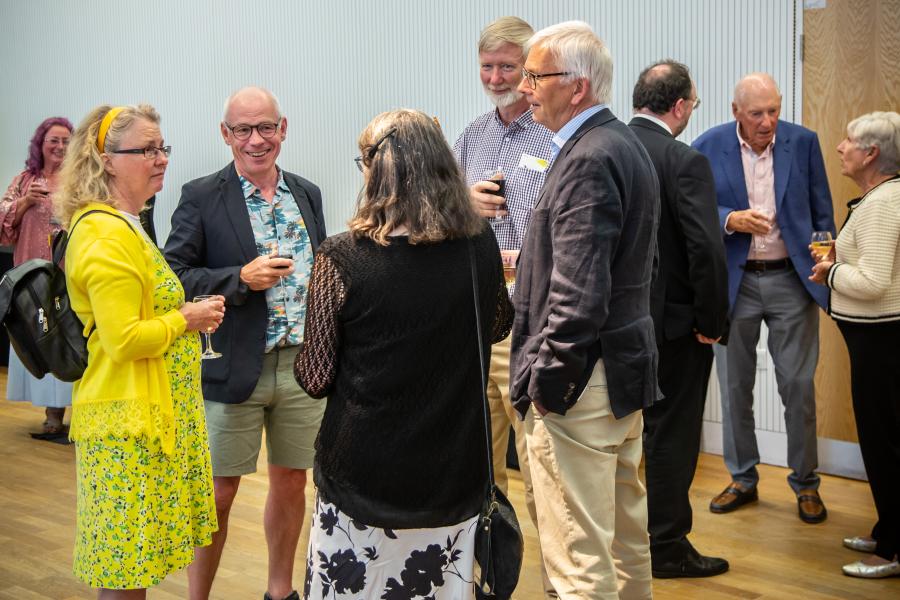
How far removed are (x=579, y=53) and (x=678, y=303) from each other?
Answer: 4.40 feet

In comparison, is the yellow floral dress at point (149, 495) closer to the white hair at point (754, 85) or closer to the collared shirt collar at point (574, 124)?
the collared shirt collar at point (574, 124)

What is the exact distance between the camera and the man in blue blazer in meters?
4.39

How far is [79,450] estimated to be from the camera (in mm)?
2600

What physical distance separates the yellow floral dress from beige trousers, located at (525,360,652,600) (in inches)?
37.0

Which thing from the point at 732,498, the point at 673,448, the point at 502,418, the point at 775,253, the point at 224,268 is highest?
the point at 224,268

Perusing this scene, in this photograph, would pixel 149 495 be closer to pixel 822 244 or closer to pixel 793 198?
pixel 822 244

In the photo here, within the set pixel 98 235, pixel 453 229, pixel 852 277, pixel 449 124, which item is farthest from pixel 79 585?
pixel 449 124

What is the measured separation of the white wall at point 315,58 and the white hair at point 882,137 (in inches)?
52.4

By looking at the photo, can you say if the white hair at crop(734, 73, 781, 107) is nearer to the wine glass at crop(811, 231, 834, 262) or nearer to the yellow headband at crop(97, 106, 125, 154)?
the wine glass at crop(811, 231, 834, 262)

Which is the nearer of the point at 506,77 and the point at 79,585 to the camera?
the point at 506,77

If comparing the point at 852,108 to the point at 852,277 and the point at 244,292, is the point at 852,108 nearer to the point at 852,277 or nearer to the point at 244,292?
the point at 852,277

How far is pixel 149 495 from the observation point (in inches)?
101

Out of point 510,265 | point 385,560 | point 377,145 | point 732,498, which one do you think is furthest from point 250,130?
point 732,498

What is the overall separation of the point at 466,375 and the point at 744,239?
262 cm
